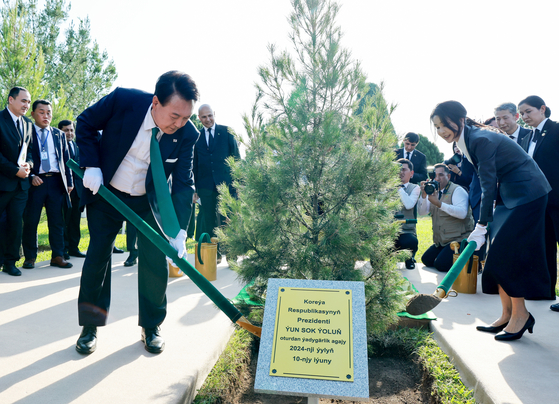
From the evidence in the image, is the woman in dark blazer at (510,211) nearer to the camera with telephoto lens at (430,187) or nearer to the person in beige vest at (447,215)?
the camera with telephoto lens at (430,187)

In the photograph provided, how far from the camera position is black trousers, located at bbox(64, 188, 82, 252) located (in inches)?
226

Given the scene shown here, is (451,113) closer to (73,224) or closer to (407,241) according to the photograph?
(407,241)

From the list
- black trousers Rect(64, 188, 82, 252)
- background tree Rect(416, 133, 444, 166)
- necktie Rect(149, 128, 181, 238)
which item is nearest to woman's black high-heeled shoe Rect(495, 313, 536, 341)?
necktie Rect(149, 128, 181, 238)

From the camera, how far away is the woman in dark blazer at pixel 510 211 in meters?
2.78

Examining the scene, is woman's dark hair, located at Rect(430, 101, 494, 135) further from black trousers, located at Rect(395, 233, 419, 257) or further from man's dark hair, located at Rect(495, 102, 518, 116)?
black trousers, located at Rect(395, 233, 419, 257)

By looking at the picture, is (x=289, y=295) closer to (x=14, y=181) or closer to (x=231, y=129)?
(x=231, y=129)

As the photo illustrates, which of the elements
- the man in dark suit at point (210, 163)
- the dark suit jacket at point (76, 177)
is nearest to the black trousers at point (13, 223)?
the dark suit jacket at point (76, 177)

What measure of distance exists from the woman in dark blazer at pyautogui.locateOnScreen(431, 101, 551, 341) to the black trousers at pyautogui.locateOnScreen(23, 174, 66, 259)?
4740 mm

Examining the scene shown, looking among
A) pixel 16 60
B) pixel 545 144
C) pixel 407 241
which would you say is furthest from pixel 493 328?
pixel 16 60

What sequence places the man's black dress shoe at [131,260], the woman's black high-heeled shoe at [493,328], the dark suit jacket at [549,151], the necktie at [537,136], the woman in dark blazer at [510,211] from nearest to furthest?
1. the woman in dark blazer at [510,211]
2. the woman's black high-heeled shoe at [493,328]
3. the dark suit jacket at [549,151]
4. the necktie at [537,136]
5. the man's black dress shoe at [131,260]

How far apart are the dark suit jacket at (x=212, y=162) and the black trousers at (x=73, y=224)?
1923 millimetres

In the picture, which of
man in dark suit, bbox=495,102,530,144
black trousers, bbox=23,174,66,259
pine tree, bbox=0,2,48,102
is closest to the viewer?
man in dark suit, bbox=495,102,530,144

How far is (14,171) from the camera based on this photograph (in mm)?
4527

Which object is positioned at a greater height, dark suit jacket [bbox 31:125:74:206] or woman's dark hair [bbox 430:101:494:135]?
woman's dark hair [bbox 430:101:494:135]
